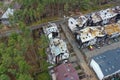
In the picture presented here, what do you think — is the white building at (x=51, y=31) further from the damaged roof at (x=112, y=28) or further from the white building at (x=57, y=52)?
the damaged roof at (x=112, y=28)

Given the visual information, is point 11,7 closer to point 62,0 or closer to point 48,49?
point 62,0

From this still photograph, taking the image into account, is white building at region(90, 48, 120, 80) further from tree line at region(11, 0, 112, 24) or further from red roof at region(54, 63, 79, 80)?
tree line at region(11, 0, 112, 24)

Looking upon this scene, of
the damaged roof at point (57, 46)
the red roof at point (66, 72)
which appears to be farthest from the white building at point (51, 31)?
the red roof at point (66, 72)

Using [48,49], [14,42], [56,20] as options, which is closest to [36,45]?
[48,49]

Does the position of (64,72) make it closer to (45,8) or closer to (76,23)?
(76,23)

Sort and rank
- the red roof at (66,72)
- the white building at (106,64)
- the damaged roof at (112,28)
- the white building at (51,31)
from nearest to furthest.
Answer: the red roof at (66,72) → the white building at (106,64) → the white building at (51,31) → the damaged roof at (112,28)

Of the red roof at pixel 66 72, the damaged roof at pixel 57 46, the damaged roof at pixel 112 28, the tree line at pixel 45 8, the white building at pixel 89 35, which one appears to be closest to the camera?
the red roof at pixel 66 72

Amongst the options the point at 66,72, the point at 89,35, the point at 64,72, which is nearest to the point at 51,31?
the point at 89,35
